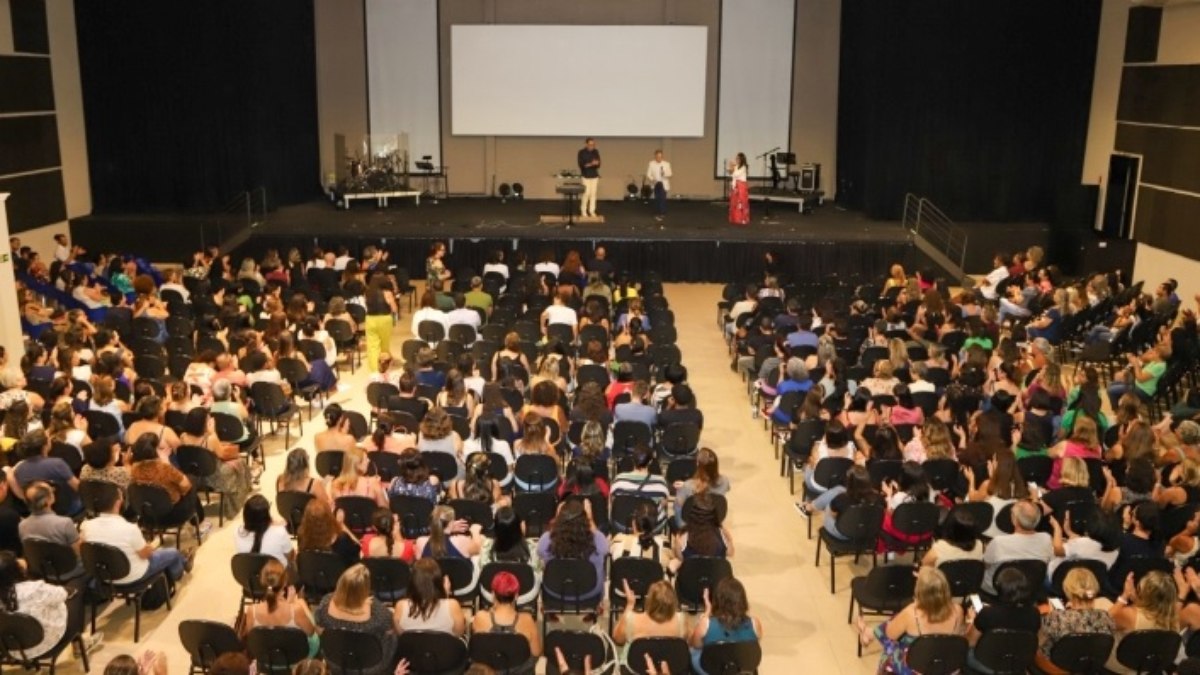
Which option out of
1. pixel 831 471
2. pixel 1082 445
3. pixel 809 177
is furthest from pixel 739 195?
pixel 831 471

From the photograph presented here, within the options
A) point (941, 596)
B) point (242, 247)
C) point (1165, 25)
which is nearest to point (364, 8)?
point (242, 247)

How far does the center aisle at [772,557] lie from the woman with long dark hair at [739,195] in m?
6.83

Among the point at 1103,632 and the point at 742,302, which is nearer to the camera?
the point at 1103,632

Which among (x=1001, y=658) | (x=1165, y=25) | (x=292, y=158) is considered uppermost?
(x=1165, y=25)

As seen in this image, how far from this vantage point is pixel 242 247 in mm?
19766

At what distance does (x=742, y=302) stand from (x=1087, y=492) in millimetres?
7245

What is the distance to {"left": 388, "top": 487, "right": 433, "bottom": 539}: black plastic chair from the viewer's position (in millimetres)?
7934

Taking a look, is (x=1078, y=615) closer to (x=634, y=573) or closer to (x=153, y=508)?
(x=634, y=573)

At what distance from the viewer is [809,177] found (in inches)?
902

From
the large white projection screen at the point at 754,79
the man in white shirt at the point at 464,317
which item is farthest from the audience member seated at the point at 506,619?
the large white projection screen at the point at 754,79

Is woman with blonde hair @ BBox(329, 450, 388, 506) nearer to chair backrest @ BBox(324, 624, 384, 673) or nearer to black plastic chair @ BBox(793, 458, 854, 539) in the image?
chair backrest @ BBox(324, 624, 384, 673)

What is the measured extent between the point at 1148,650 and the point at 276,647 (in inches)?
195

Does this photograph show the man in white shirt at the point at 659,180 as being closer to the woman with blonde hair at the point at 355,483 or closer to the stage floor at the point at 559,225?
the stage floor at the point at 559,225

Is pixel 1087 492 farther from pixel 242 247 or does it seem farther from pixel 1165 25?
pixel 242 247
